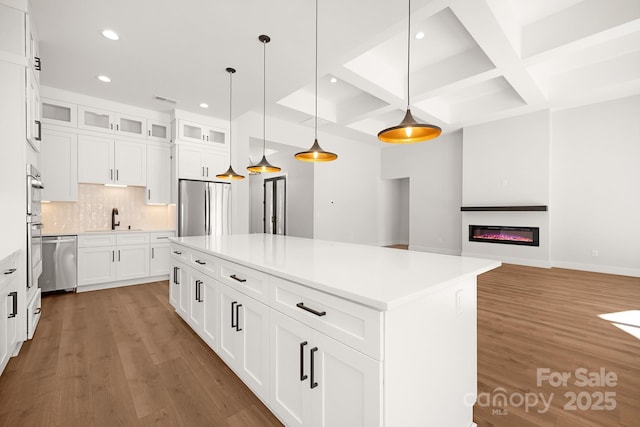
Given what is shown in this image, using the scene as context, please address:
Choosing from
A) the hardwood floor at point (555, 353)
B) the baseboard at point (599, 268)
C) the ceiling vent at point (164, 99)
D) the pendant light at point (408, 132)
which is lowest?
the hardwood floor at point (555, 353)

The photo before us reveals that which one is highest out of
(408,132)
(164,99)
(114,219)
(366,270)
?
(164,99)

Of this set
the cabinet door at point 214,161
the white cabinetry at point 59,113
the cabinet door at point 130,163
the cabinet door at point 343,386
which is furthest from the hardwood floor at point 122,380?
the cabinet door at point 214,161

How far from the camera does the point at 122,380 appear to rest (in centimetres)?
194

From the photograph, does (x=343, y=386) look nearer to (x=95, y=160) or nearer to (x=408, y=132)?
(x=408, y=132)

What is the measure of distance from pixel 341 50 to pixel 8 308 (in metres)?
3.60

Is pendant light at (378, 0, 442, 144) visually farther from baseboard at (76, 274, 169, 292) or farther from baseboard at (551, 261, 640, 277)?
baseboard at (551, 261, 640, 277)

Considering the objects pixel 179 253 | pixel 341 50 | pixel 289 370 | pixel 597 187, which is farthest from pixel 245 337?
pixel 597 187

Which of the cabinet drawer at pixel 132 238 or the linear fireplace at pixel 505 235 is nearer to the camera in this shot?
the cabinet drawer at pixel 132 238

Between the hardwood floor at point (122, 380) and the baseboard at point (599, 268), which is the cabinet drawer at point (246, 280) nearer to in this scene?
the hardwood floor at point (122, 380)

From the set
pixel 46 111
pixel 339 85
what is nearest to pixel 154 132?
pixel 46 111

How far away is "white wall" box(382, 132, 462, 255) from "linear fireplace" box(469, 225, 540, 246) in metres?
0.61

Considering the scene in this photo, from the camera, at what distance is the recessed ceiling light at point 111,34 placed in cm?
277

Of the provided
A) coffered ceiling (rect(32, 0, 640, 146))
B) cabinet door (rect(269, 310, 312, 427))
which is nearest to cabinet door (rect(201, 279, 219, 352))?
cabinet door (rect(269, 310, 312, 427))

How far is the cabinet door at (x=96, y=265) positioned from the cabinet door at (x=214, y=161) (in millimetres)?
1891
